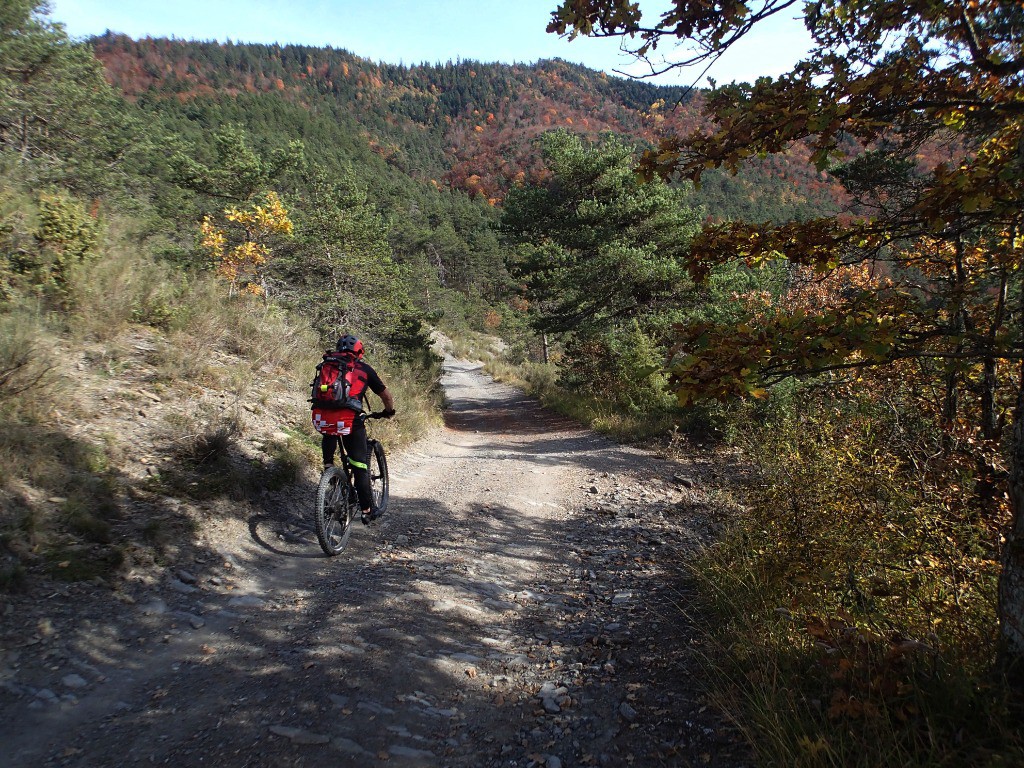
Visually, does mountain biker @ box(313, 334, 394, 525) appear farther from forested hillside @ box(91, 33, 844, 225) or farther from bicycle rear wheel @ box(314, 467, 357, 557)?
forested hillside @ box(91, 33, 844, 225)

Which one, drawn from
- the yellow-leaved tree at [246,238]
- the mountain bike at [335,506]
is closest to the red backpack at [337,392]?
the mountain bike at [335,506]

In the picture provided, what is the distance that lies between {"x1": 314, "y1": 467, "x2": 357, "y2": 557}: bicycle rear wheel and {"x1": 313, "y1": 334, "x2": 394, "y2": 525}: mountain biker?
0.42 feet

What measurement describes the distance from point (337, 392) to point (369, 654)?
229cm

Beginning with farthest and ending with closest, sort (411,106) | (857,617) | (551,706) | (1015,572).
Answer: (411,106) → (857,617) → (551,706) → (1015,572)

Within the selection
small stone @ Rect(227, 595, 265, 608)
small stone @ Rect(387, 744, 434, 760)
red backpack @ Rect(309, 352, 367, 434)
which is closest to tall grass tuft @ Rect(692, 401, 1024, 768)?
small stone @ Rect(387, 744, 434, 760)

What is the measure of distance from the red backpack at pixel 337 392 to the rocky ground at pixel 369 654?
3.93 ft

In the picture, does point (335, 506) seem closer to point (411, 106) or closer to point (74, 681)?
point (74, 681)

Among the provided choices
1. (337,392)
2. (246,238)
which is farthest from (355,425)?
(246,238)

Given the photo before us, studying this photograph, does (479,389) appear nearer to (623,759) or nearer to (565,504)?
(565,504)

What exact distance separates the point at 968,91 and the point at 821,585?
2771 mm

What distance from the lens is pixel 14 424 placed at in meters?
4.02

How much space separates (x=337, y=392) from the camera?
4594 mm

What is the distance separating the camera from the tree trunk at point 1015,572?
6.52ft

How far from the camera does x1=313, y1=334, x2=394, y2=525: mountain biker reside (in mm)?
4723
